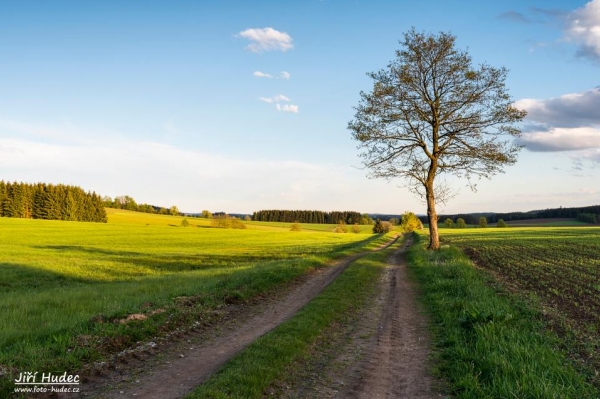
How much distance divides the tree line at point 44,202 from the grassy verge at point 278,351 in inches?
4733

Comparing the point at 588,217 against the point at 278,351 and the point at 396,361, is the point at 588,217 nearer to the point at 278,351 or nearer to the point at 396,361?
the point at 396,361

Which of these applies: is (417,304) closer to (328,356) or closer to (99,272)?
(328,356)

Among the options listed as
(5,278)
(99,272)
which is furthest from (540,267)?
(5,278)

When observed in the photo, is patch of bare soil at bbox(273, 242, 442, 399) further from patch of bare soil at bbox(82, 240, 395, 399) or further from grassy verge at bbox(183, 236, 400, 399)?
patch of bare soil at bbox(82, 240, 395, 399)

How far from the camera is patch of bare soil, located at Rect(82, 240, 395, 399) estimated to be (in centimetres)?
584

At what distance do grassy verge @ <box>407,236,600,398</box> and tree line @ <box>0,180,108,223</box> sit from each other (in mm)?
123299

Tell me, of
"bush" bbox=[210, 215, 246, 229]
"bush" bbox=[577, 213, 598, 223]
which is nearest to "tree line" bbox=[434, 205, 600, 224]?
"bush" bbox=[577, 213, 598, 223]

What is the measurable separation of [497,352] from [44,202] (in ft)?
420

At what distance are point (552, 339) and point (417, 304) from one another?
15.4ft

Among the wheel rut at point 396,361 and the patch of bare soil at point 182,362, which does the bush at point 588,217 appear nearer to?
the wheel rut at point 396,361

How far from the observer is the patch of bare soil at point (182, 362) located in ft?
19.2

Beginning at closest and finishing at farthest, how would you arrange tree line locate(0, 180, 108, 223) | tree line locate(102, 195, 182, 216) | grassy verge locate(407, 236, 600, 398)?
grassy verge locate(407, 236, 600, 398) < tree line locate(0, 180, 108, 223) < tree line locate(102, 195, 182, 216)

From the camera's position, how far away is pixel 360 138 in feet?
90.9

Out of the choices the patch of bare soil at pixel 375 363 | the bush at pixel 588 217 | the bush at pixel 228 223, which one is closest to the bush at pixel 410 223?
the bush at pixel 228 223
